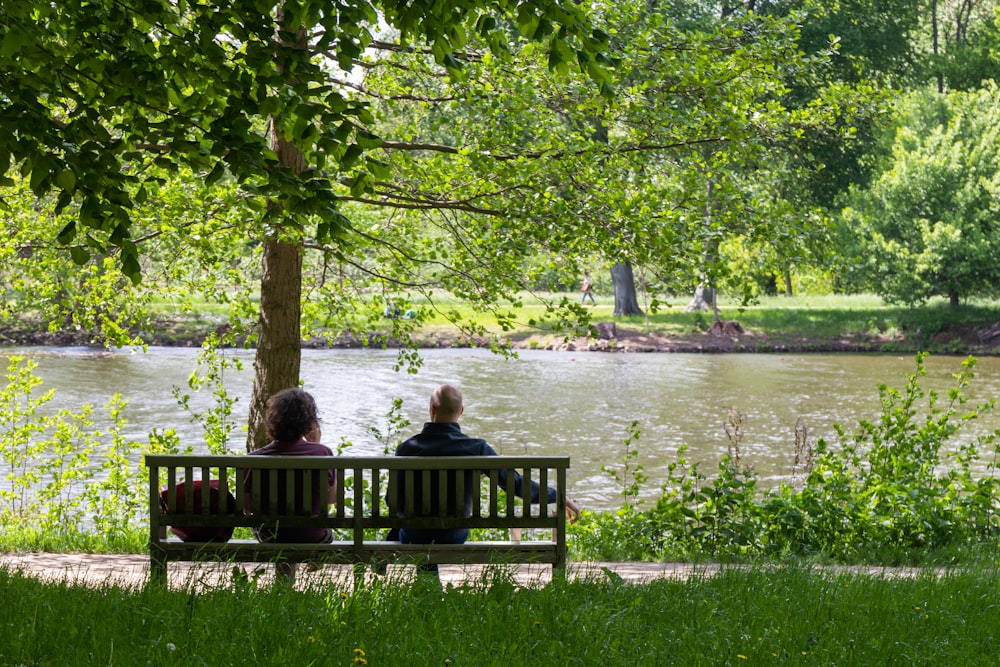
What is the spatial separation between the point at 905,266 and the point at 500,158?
3004cm

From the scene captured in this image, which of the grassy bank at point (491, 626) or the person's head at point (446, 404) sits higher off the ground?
the person's head at point (446, 404)

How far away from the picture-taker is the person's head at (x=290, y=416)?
565 centimetres

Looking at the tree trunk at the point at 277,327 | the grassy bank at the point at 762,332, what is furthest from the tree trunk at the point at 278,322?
the grassy bank at the point at 762,332

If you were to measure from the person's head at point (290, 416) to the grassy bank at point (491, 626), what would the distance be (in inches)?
44.3

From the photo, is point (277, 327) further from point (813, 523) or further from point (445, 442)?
point (813, 523)

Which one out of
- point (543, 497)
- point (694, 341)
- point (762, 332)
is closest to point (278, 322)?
point (543, 497)

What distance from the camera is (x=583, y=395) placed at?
74.7 feet

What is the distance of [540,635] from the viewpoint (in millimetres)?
4281

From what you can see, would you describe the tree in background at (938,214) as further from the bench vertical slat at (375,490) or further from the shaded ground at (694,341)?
the bench vertical slat at (375,490)

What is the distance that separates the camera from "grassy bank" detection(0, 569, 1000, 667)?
3.92 m

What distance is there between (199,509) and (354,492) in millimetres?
782

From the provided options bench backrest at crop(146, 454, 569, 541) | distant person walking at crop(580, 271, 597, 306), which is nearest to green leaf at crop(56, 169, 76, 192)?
bench backrest at crop(146, 454, 569, 541)

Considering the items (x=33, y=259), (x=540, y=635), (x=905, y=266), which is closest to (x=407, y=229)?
(x=33, y=259)

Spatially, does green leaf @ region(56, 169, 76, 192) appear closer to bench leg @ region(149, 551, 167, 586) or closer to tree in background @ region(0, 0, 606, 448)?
tree in background @ region(0, 0, 606, 448)
